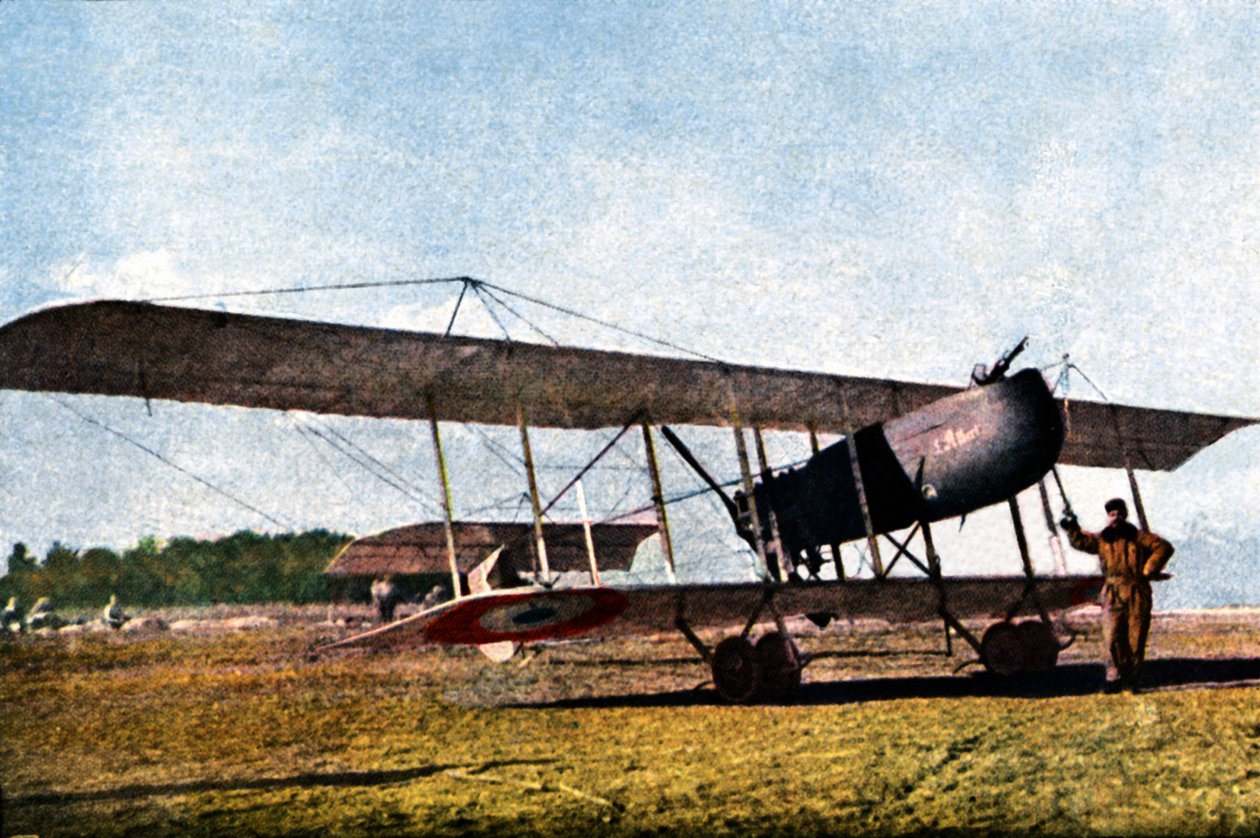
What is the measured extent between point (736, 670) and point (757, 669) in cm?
23

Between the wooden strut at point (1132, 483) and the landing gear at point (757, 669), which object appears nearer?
the landing gear at point (757, 669)

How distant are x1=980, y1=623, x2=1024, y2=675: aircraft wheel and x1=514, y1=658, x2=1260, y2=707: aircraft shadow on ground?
8.9 inches

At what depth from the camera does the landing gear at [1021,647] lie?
10398mm

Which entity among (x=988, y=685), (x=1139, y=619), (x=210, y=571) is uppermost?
(x=210, y=571)

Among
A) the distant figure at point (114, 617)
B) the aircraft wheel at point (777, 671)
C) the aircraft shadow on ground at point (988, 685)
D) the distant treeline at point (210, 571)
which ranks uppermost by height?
the distant treeline at point (210, 571)

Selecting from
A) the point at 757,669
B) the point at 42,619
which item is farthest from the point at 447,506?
the point at 42,619

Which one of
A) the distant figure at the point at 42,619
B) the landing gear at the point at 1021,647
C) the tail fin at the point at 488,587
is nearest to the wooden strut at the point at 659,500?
the tail fin at the point at 488,587

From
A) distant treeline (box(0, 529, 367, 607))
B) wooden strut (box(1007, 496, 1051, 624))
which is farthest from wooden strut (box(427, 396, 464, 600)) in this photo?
Result: distant treeline (box(0, 529, 367, 607))

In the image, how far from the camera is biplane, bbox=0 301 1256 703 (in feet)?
23.6

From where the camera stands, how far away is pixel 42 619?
1245 inches

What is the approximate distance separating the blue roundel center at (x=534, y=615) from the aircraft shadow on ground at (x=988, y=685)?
0.87 meters

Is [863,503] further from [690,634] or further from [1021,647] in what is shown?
[1021,647]

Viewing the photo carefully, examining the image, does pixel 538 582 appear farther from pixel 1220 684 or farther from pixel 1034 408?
pixel 1220 684

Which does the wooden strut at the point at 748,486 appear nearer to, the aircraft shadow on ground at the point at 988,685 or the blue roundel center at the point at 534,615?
the aircraft shadow on ground at the point at 988,685
